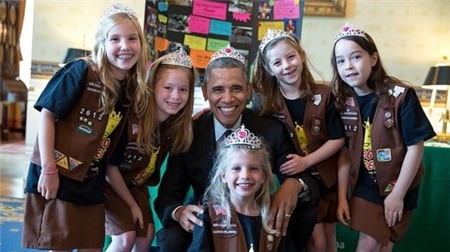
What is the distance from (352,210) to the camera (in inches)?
73.8

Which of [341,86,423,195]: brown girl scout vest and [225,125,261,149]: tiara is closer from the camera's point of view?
[225,125,261,149]: tiara

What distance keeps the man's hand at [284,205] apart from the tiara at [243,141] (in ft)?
0.69

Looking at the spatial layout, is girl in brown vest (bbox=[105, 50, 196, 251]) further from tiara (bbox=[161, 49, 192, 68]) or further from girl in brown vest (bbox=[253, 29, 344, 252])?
girl in brown vest (bbox=[253, 29, 344, 252])

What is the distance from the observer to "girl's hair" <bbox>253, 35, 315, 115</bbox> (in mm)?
1898

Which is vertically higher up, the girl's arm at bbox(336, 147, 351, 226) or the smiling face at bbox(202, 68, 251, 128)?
the smiling face at bbox(202, 68, 251, 128)

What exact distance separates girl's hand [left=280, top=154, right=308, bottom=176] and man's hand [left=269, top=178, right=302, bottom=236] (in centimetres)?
5

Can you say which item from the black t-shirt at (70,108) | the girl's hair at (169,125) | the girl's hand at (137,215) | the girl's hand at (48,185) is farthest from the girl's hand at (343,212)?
Result: the girl's hand at (48,185)

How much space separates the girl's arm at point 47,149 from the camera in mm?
1608

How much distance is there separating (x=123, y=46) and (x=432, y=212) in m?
1.82

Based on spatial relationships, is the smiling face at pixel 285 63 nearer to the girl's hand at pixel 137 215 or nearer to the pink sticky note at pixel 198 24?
the girl's hand at pixel 137 215

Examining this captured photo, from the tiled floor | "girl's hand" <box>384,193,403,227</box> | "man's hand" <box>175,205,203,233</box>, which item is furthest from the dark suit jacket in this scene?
the tiled floor

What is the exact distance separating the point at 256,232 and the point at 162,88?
0.69 metres

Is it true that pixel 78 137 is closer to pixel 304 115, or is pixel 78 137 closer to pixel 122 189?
pixel 122 189

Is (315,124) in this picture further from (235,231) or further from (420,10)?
(420,10)
